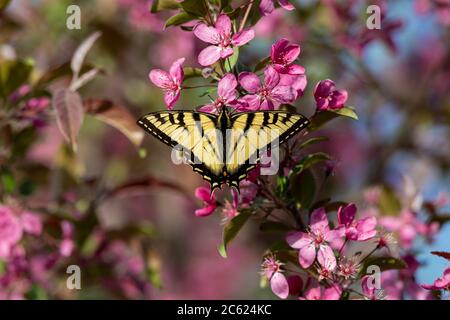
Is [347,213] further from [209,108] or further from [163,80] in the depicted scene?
[163,80]

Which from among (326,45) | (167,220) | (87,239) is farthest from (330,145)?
(87,239)

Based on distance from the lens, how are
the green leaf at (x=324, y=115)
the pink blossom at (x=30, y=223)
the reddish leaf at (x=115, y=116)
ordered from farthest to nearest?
the pink blossom at (x=30, y=223)
the reddish leaf at (x=115, y=116)
the green leaf at (x=324, y=115)

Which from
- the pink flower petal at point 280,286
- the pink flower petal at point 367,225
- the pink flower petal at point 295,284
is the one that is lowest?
the pink flower petal at point 280,286

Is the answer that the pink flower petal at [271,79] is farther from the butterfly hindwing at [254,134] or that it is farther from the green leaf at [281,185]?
the green leaf at [281,185]

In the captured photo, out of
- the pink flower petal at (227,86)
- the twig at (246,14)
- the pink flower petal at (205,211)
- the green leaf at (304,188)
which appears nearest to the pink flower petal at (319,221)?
the green leaf at (304,188)

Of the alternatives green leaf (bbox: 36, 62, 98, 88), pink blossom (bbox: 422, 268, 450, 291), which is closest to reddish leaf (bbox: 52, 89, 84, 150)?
green leaf (bbox: 36, 62, 98, 88)
